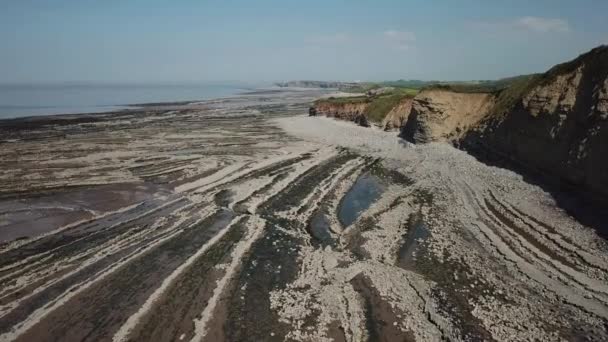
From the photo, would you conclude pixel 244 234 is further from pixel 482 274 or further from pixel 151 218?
pixel 482 274

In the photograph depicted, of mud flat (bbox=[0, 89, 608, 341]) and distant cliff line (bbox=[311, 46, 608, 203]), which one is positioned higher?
distant cliff line (bbox=[311, 46, 608, 203])

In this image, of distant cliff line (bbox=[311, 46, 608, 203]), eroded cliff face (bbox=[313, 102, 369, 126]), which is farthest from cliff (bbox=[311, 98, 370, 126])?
distant cliff line (bbox=[311, 46, 608, 203])

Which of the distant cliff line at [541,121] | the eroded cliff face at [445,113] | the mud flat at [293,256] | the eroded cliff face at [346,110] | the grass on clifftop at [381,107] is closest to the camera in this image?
the mud flat at [293,256]

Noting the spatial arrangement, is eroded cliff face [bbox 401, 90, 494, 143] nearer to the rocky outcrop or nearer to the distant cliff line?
the distant cliff line

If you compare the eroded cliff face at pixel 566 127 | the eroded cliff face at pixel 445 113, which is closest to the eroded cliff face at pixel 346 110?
the eroded cliff face at pixel 445 113

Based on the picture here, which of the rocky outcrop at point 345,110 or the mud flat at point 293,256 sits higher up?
the rocky outcrop at point 345,110

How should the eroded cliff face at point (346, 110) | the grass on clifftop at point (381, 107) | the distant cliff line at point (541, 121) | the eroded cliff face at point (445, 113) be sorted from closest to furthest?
the distant cliff line at point (541, 121) → the eroded cliff face at point (445, 113) → the grass on clifftop at point (381, 107) → the eroded cliff face at point (346, 110)

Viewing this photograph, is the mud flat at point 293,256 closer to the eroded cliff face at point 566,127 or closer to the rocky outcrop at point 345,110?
the eroded cliff face at point 566,127
